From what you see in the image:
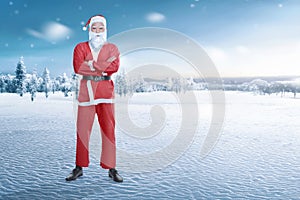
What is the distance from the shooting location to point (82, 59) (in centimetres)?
397

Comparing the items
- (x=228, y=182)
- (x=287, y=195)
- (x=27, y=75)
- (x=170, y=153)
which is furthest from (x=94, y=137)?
(x=27, y=75)

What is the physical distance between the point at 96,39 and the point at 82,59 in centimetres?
40

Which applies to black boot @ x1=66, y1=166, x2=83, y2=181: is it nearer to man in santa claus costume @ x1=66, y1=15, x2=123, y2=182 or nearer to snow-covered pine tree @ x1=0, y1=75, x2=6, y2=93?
man in santa claus costume @ x1=66, y1=15, x2=123, y2=182

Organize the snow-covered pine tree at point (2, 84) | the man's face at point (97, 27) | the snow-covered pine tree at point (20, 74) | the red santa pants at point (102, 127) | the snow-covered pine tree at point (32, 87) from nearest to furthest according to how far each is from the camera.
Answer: the red santa pants at point (102, 127), the man's face at point (97, 27), the snow-covered pine tree at point (32, 87), the snow-covered pine tree at point (20, 74), the snow-covered pine tree at point (2, 84)

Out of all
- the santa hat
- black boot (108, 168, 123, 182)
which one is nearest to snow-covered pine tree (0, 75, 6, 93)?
the santa hat

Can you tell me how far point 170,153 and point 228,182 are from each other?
1.95 m

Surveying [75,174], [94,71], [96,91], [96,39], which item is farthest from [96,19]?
[75,174]

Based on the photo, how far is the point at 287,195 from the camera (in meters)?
3.44

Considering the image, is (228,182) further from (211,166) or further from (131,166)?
(131,166)

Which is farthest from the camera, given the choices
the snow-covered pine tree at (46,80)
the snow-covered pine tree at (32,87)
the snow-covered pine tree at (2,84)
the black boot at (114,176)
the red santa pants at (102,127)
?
the snow-covered pine tree at (2,84)

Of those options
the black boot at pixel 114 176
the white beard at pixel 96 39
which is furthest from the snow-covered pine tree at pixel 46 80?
the black boot at pixel 114 176

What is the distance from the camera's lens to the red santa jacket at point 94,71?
3959mm

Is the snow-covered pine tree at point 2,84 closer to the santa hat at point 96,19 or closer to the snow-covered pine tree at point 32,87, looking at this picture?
the snow-covered pine tree at point 32,87

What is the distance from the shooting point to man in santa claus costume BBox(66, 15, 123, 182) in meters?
3.97
